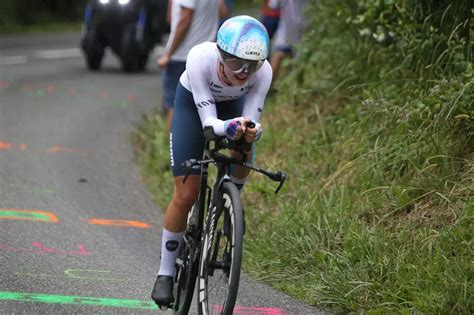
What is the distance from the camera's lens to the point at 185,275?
626 cm

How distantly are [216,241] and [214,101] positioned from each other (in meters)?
0.84

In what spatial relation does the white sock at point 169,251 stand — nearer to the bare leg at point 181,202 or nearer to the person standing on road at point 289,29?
the bare leg at point 181,202

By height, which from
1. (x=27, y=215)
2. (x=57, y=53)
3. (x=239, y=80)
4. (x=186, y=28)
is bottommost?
(x=57, y=53)

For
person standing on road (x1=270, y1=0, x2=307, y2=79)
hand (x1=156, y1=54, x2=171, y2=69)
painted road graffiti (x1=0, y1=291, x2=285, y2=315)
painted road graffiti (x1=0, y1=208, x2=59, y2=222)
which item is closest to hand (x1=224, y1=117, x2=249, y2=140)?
painted road graffiti (x1=0, y1=291, x2=285, y2=315)

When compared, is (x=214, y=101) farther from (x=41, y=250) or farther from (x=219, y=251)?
(x=41, y=250)

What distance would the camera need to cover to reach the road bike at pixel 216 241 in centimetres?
552

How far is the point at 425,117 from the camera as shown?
8.07 m

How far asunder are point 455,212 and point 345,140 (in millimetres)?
2135

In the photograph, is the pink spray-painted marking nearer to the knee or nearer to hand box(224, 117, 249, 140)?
the knee

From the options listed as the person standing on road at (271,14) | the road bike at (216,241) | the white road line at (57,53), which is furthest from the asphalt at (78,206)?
the white road line at (57,53)

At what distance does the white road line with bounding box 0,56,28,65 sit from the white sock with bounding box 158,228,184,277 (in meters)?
14.7

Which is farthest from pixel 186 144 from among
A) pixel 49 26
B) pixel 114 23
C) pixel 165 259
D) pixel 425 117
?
pixel 49 26

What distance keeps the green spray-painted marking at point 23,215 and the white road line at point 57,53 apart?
13.3 m

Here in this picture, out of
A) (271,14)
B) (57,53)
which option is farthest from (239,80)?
(57,53)
